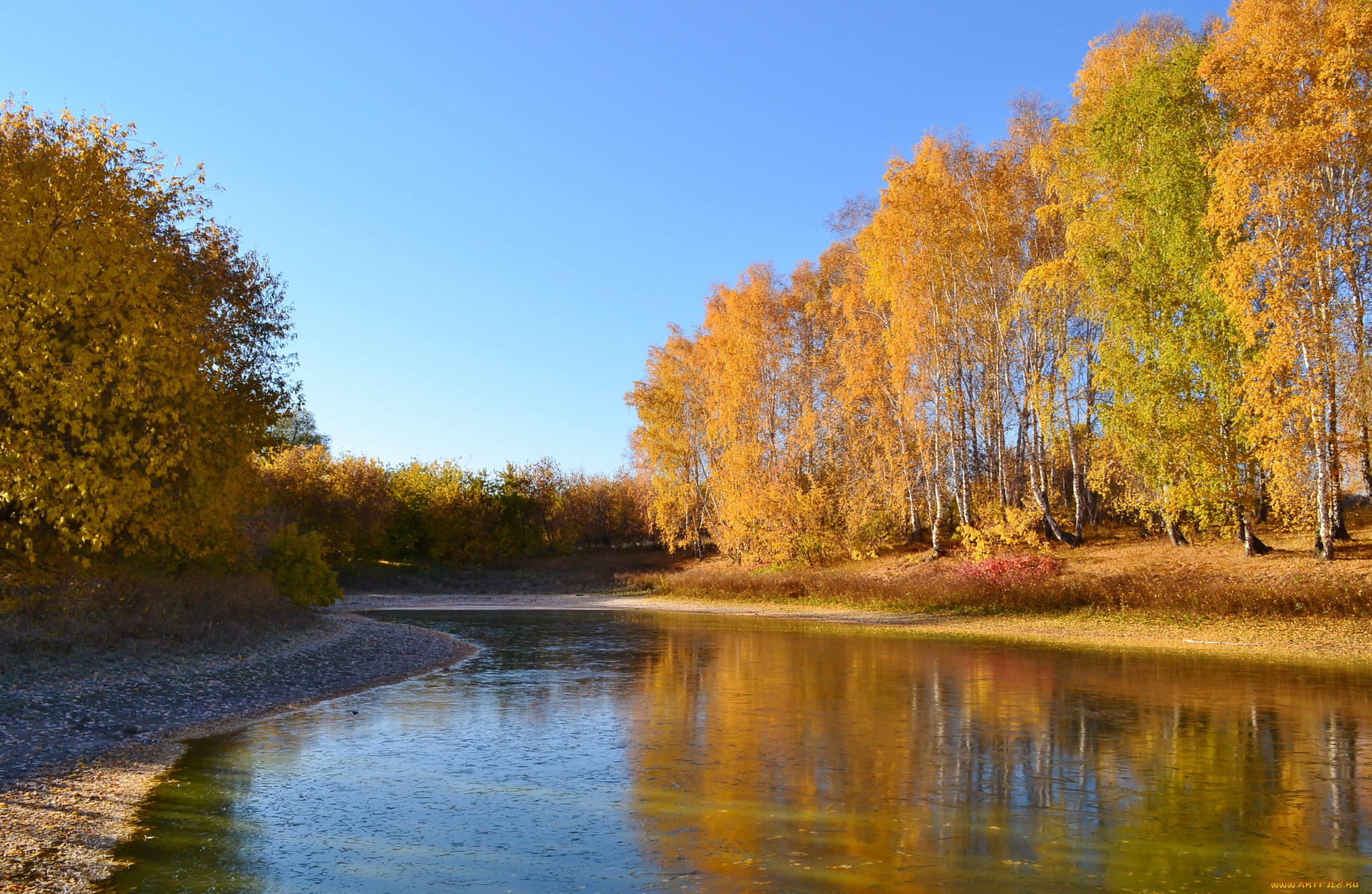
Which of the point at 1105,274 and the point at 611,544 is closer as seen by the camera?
the point at 1105,274

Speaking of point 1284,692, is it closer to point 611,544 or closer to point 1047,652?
point 1047,652

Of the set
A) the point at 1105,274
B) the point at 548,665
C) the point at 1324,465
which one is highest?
the point at 1105,274

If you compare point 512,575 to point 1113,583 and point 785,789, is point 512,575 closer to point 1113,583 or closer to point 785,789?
point 1113,583

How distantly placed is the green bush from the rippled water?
10.1 metres

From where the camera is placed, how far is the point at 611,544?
6169 centimetres

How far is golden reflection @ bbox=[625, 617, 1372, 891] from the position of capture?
21.2 ft

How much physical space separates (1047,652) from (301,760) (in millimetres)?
15984

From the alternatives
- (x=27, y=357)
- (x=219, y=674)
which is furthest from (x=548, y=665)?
(x=27, y=357)

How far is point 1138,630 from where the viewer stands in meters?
22.8

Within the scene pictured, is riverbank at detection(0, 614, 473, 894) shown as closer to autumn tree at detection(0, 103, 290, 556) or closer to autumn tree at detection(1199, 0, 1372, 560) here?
autumn tree at detection(0, 103, 290, 556)

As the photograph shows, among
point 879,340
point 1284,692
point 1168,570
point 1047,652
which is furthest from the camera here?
point 879,340

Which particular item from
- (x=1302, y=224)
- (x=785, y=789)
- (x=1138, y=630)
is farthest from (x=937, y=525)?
(x=785, y=789)

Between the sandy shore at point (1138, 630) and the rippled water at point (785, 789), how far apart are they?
10.8 ft

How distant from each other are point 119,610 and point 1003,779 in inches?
557
